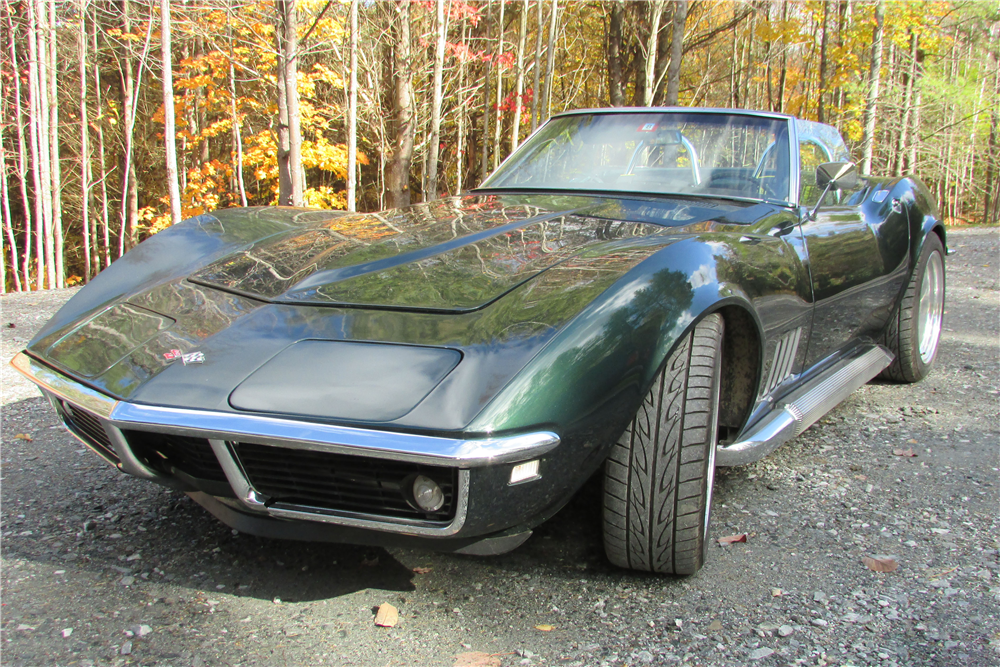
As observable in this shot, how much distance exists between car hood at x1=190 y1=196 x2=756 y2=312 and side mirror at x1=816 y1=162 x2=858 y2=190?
64 centimetres

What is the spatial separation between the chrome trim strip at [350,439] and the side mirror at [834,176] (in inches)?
79.1

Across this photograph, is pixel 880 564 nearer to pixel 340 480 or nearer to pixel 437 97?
pixel 340 480

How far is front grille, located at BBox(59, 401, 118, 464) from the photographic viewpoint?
1827 millimetres

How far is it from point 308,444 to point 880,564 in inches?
64.9

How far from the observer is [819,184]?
3.01 m

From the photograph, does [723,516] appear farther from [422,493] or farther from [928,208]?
[928,208]

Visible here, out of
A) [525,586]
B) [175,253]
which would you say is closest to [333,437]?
[525,586]

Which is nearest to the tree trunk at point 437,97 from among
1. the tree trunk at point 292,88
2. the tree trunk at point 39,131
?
the tree trunk at point 292,88

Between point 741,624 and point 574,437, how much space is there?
0.65m

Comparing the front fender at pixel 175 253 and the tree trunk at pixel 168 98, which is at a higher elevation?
the tree trunk at pixel 168 98

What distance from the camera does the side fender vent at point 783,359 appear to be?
7.97ft

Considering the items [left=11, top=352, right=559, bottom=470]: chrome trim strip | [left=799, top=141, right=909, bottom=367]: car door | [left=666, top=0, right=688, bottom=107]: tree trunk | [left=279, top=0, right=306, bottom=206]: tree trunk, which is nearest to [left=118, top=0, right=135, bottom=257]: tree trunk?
[left=279, top=0, right=306, bottom=206]: tree trunk

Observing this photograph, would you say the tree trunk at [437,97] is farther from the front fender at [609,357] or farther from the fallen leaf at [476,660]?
the fallen leaf at [476,660]

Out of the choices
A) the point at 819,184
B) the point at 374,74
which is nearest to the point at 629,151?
the point at 819,184
